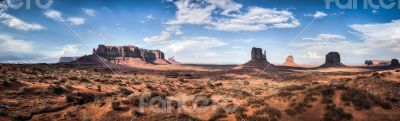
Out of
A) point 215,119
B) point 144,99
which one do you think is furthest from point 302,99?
point 144,99

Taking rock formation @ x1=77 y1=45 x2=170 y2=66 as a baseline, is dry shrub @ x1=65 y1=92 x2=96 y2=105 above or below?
below

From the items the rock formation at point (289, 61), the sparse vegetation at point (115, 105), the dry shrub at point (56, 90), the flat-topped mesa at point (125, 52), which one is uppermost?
the flat-topped mesa at point (125, 52)

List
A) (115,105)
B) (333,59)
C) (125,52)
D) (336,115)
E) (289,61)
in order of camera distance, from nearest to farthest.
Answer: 1. (336,115)
2. (115,105)
3. (333,59)
4. (289,61)
5. (125,52)

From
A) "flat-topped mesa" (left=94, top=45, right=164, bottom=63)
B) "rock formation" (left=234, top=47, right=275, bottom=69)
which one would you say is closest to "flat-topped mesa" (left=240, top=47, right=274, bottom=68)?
"rock formation" (left=234, top=47, right=275, bottom=69)

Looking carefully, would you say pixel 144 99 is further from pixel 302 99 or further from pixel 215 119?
pixel 302 99

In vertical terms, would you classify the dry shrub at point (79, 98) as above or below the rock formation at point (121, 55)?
below

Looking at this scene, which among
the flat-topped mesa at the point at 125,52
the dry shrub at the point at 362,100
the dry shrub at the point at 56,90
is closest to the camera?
the dry shrub at the point at 362,100

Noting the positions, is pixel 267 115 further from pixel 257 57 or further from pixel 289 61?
pixel 289 61

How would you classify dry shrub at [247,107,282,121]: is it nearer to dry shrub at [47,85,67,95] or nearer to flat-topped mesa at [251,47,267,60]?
dry shrub at [47,85,67,95]

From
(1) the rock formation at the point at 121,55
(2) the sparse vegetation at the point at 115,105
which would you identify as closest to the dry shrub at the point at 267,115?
(2) the sparse vegetation at the point at 115,105

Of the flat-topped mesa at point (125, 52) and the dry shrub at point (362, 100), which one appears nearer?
the dry shrub at point (362, 100)

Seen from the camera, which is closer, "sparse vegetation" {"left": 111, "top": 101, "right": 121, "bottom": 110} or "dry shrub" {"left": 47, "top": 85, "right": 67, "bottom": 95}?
"sparse vegetation" {"left": 111, "top": 101, "right": 121, "bottom": 110}

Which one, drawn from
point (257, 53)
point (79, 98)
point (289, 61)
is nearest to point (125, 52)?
point (257, 53)

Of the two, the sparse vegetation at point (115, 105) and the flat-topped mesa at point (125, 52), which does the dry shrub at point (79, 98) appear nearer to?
the sparse vegetation at point (115, 105)
